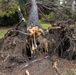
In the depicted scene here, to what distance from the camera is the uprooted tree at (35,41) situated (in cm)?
677

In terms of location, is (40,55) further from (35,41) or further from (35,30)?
(35,30)

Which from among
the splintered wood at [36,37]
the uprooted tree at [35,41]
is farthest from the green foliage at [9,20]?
the splintered wood at [36,37]

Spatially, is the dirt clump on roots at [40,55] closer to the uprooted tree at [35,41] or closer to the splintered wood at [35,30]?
the uprooted tree at [35,41]

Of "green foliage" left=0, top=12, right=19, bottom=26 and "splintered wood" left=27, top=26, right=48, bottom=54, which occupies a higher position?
"splintered wood" left=27, top=26, right=48, bottom=54

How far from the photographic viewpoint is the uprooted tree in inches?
267

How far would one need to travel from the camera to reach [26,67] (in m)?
6.37

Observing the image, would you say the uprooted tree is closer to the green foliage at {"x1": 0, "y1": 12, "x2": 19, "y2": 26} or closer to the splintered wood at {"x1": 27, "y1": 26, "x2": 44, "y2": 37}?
the splintered wood at {"x1": 27, "y1": 26, "x2": 44, "y2": 37}

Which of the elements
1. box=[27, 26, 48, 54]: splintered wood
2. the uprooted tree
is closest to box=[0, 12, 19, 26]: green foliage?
the uprooted tree

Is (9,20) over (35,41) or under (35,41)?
under

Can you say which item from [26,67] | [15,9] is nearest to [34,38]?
[26,67]

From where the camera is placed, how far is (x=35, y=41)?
22.4ft

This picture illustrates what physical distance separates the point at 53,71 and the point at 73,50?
4.02 feet

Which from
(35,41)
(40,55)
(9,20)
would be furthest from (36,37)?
(9,20)

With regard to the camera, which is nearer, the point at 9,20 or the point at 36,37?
the point at 36,37
